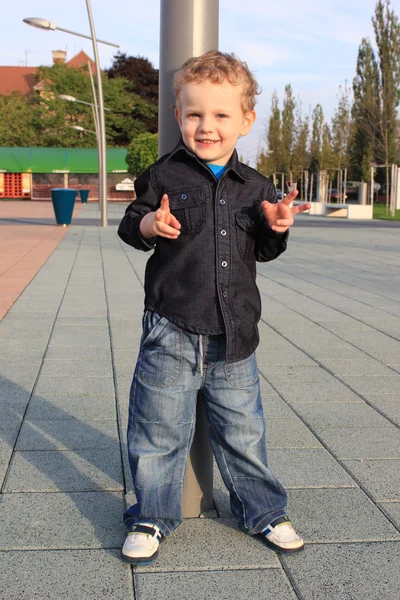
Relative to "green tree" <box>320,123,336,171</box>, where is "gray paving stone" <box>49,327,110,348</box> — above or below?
below

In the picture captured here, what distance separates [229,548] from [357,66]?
41.9m

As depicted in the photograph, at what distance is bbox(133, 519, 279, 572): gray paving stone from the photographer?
96.4 inches

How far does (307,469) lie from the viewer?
333 centimetres

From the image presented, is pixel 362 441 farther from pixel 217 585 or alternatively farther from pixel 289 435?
pixel 217 585

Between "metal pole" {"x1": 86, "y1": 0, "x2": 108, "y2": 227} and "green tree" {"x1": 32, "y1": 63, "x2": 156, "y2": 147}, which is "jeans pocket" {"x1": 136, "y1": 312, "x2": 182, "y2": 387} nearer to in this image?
"metal pole" {"x1": 86, "y1": 0, "x2": 108, "y2": 227}

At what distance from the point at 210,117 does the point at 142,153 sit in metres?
51.5

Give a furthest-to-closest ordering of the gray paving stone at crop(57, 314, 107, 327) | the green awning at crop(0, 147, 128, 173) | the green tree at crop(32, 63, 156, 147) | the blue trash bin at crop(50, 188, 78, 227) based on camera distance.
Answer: the green tree at crop(32, 63, 156, 147) < the green awning at crop(0, 147, 128, 173) < the blue trash bin at crop(50, 188, 78, 227) < the gray paving stone at crop(57, 314, 107, 327)

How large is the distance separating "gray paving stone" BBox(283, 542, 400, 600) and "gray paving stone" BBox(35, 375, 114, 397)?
7.16 feet

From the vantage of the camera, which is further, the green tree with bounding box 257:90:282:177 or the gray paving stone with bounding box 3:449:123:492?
the green tree with bounding box 257:90:282:177

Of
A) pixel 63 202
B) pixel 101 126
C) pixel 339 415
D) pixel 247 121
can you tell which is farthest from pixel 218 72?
pixel 101 126

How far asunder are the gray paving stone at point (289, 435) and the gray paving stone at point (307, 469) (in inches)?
3.0

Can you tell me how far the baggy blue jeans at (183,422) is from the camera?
2.51m

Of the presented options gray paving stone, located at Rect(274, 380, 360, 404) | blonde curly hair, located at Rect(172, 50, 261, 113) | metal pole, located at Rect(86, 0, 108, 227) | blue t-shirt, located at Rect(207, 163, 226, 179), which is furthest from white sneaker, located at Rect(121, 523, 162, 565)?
metal pole, located at Rect(86, 0, 108, 227)

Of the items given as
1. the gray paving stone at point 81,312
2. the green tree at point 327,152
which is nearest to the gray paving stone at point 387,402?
the gray paving stone at point 81,312
